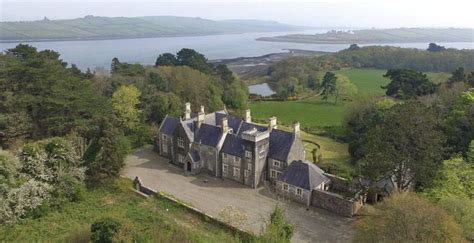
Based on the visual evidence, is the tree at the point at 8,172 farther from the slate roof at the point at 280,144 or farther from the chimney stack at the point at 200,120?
the slate roof at the point at 280,144

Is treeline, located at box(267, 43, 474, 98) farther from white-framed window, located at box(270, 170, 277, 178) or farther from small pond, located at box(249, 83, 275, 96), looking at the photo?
white-framed window, located at box(270, 170, 277, 178)

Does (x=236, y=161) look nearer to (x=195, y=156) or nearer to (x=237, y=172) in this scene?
(x=237, y=172)

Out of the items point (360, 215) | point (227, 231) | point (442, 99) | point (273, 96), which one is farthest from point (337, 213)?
point (273, 96)

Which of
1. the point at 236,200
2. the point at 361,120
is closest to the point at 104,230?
the point at 236,200

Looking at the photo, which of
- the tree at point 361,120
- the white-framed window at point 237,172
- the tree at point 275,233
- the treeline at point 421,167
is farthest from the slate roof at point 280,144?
the tree at point 275,233

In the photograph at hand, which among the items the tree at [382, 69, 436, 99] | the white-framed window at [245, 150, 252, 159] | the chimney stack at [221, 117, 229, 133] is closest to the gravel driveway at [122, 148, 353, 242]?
the white-framed window at [245, 150, 252, 159]
